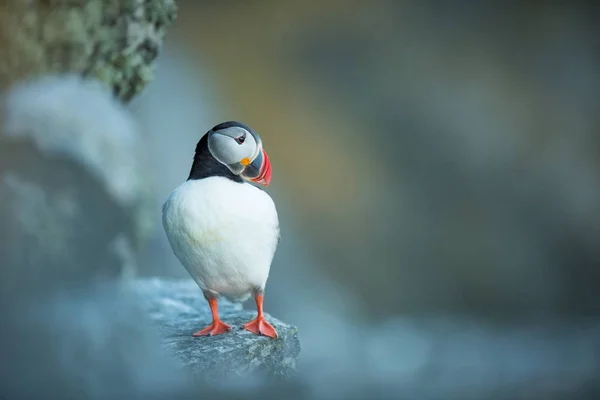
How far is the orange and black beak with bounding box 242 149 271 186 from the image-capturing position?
1.54 metres

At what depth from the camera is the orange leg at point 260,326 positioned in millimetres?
1616

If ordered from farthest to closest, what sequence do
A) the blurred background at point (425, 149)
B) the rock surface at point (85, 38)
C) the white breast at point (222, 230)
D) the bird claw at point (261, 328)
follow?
the blurred background at point (425, 149)
the rock surface at point (85, 38)
the bird claw at point (261, 328)
the white breast at point (222, 230)

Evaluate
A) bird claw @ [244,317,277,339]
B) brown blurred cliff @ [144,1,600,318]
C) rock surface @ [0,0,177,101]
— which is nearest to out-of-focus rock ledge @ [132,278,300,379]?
bird claw @ [244,317,277,339]

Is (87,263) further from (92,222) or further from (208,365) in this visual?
(208,365)

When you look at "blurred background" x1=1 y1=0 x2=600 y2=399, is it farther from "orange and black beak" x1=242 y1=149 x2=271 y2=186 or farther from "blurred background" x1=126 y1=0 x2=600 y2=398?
"orange and black beak" x1=242 y1=149 x2=271 y2=186

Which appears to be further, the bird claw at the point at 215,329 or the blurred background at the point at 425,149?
the blurred background at the point at 425,149

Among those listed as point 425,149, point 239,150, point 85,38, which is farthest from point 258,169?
point 425,149

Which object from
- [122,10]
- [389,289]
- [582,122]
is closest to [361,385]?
[389,289]

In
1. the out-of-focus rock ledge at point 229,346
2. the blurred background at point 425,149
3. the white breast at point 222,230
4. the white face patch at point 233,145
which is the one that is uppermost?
the blurred background at point 425,149

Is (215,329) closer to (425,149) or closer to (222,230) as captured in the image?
(222,230)

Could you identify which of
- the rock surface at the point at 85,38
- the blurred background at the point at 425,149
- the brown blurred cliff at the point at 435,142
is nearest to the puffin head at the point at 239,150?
the rock surface at the point at 85,38

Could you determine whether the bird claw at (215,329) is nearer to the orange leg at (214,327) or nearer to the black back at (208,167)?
the orange leg at (214,327)

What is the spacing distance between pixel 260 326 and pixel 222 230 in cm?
26

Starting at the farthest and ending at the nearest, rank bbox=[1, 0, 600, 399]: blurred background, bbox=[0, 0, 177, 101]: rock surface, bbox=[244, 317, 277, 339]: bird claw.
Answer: bbox=[1, 0, 600, 399]: blurred background → bbox=[0, 0, 177, 101]: rock surface → bbox=[244, 317, 277, 339]: bird claw
